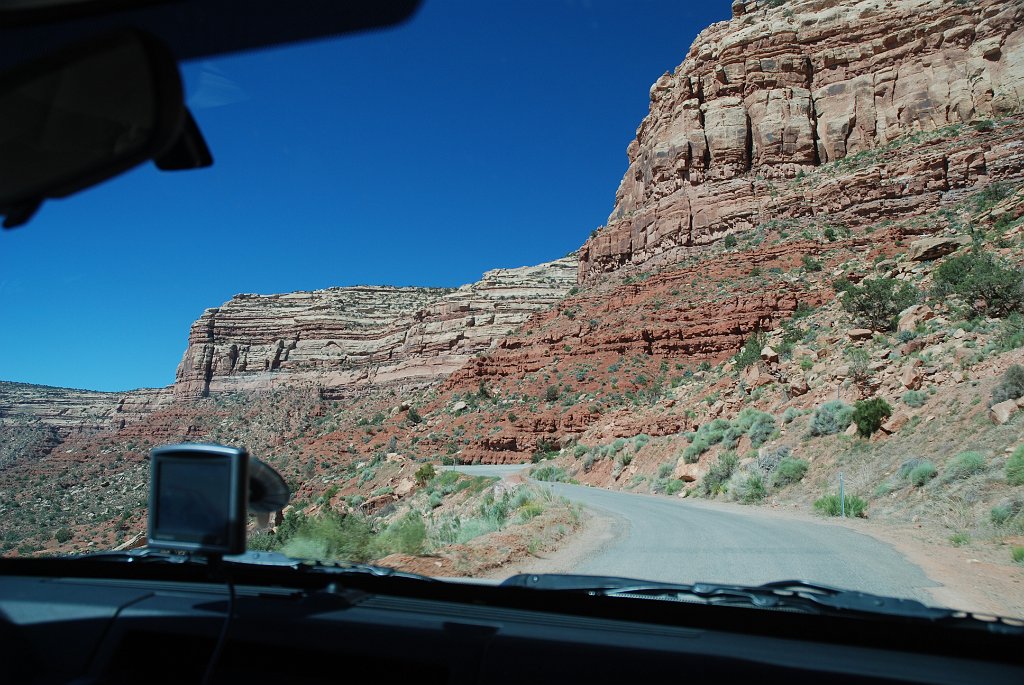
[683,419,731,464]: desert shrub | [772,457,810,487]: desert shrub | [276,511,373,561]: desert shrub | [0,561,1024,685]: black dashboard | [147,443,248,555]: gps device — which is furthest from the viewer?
[683,419,731,464]: desert shrub

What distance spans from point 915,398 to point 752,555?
12.0 m

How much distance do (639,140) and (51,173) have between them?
76113 millimetres

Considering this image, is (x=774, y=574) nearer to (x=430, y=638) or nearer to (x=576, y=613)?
(x=576, y=613)

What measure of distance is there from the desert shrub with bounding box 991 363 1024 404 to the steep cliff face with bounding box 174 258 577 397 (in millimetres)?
72926

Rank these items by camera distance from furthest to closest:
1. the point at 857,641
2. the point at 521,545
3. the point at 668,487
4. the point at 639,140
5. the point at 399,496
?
1. the point at 639,140
2. the point at 399,496
3. the point at 668,487
4. the point at 521,545
5. the point at 857,641

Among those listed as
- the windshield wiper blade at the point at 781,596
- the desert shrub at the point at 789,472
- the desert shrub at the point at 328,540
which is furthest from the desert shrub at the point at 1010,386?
the windshield wiper blade at the point at 781,596

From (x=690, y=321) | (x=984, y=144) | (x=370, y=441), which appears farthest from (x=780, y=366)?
(x=370, y=441)

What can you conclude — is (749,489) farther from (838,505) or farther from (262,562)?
(262,562)

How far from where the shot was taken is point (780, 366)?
29.9m

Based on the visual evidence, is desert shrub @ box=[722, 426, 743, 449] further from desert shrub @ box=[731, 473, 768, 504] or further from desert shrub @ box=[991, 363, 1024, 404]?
desert shrub @ box=[991, 363, 1024, 404]

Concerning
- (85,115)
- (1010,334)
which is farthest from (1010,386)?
(85,115)

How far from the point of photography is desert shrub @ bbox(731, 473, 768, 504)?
18.6 meters

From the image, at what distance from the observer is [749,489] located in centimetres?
1908

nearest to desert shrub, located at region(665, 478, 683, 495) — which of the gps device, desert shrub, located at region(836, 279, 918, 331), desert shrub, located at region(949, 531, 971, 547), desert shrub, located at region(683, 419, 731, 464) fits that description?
desert shrub, located at region(683, 419, 731, 464)
